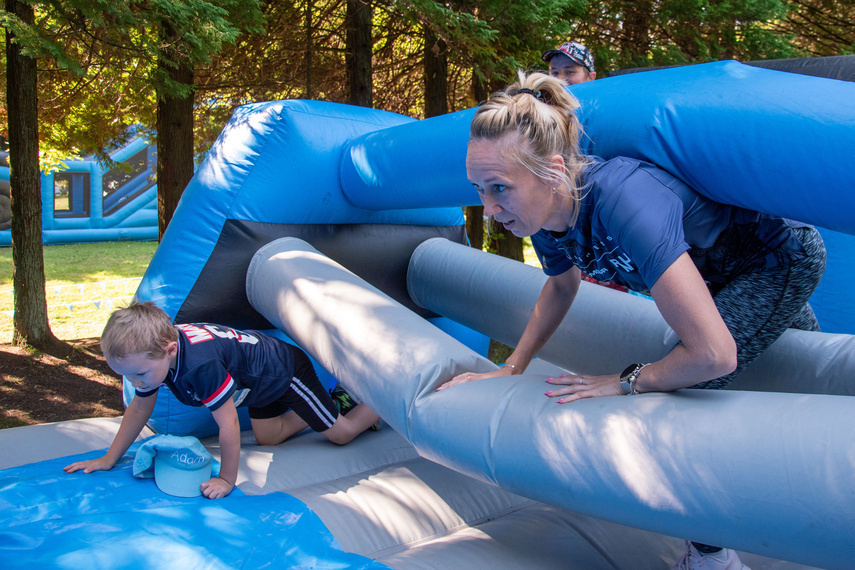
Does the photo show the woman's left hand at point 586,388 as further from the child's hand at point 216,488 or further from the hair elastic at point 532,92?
the child's hand at point 216,488

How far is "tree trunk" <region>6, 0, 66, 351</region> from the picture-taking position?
11.9 ft

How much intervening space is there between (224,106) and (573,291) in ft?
13.6

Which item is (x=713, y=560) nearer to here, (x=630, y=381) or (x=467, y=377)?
(x=630, y=381)

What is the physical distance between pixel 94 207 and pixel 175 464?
34.0 ft

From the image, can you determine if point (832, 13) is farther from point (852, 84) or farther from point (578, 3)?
point (852, 84)

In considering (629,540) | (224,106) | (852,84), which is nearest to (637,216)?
(852,84)

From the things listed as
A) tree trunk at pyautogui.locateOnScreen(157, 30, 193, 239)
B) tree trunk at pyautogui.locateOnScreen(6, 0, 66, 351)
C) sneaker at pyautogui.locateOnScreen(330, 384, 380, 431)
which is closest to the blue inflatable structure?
sneaker at pyautogui.locateOnScreen(330, 384, 380, 431)

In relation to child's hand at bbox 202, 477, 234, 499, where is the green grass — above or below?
below

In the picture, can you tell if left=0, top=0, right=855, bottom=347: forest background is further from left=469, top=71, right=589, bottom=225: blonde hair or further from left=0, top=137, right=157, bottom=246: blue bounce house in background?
left=0, top=137, right=157, bottom=246: blue bounce house in background

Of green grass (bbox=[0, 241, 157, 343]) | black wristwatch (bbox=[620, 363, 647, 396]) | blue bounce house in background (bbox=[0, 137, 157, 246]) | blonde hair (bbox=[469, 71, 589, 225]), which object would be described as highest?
blonde hair (bbox=[469, 71, 589, 225])

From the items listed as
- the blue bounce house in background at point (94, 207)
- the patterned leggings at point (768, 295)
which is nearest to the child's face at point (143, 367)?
the patterned leggings at point (768, 295)

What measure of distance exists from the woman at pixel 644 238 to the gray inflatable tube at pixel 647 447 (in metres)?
0.07

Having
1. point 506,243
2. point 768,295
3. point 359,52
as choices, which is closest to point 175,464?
point 768,295

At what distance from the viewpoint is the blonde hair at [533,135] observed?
130cm
